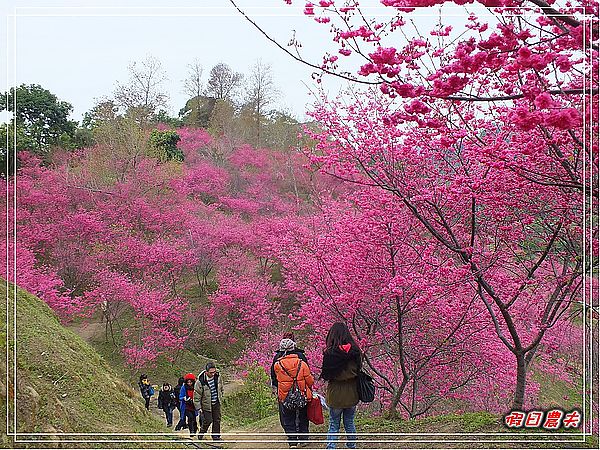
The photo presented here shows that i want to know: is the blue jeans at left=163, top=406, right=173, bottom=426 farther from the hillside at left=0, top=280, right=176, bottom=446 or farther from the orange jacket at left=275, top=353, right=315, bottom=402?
the orange jacket at left=275, top=353, right=315, bottom=402

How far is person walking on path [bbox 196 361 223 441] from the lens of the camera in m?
3.61

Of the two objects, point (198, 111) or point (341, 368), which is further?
point (198, 111)

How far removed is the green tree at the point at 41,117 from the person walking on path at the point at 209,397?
5648mm

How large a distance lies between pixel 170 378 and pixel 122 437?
4.48 meters

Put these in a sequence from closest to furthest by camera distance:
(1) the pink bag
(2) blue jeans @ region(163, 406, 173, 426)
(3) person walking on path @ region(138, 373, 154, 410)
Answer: (1) the pink bag < (2) blue jeans @ region(163, 406, 173, 426) < (3) person walking on path @ region(138, 373, 154, 410)

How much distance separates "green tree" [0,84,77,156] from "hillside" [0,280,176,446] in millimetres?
5758

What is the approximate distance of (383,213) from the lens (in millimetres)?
3889

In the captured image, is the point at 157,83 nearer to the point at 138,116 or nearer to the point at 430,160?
the point at 138,116

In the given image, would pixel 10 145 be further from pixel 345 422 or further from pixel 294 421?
pixel 345 422

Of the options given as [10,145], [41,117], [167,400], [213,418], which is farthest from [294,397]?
[41,117]

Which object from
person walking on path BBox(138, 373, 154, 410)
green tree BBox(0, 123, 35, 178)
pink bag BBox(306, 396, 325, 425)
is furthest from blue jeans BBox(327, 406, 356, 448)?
green tree BBox(0, 123, 35, 178)

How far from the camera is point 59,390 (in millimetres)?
2283

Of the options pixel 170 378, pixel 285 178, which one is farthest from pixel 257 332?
pixel 285 178

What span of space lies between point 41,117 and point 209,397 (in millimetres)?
6145
